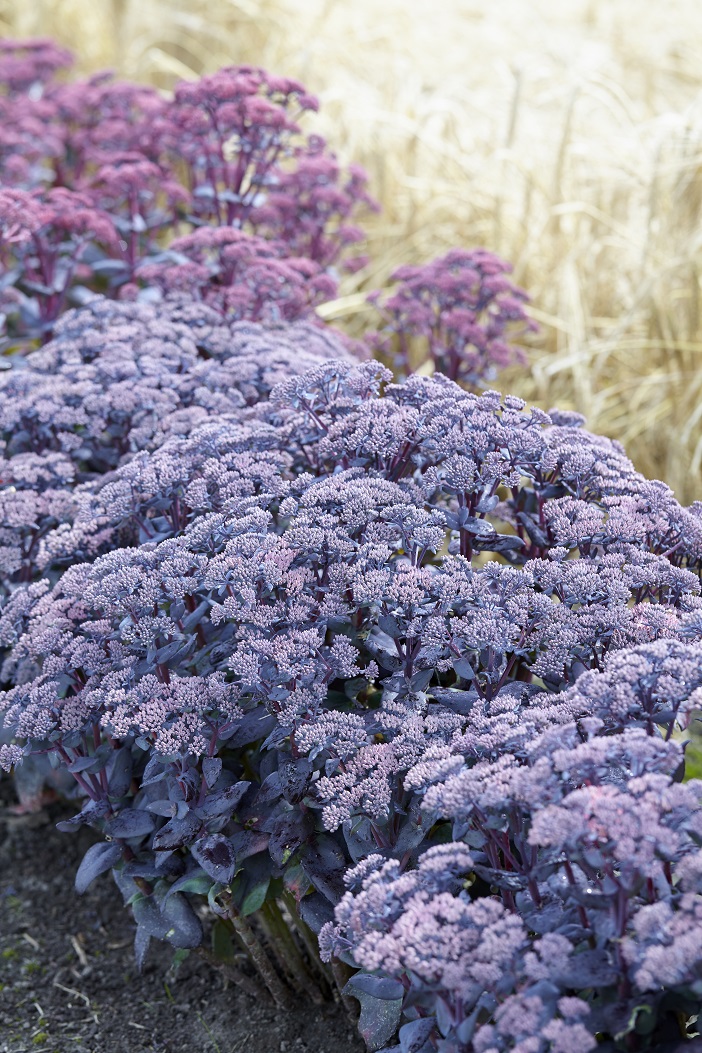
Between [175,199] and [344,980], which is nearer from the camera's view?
[344,980]

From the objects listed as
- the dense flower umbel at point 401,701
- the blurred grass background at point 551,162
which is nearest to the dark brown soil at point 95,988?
the dense flower umbel at point 401,701

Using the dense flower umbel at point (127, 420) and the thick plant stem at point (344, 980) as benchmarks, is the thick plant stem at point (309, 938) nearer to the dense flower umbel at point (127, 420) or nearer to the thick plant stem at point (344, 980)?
the thick plant stem at point (344, 980)

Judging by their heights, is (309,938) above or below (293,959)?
above

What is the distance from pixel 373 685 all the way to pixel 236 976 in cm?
75

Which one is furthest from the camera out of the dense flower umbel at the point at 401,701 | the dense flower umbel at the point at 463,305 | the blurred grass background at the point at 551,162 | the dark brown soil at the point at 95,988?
the blurred grass background at the point at 551,162

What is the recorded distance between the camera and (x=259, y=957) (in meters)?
2.10

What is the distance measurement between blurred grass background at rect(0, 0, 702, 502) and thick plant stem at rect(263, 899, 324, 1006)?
2265mm

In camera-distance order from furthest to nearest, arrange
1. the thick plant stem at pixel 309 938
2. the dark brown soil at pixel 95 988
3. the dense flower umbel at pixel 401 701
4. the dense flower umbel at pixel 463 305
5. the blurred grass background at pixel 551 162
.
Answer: the blurred grass background at pixel 551 162, the dense flower umbel at pixel 463 305, the dark brown soil at pixel 95 988, the thick plant stem at pixel 309 938, the dense flower umbel at pixel 401 701

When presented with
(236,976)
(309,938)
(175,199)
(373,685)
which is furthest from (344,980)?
(175,199)

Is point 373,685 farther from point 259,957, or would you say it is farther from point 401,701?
point 259,957

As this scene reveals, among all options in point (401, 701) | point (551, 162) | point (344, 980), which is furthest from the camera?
point (551, 162)

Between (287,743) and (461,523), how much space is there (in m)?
0.55

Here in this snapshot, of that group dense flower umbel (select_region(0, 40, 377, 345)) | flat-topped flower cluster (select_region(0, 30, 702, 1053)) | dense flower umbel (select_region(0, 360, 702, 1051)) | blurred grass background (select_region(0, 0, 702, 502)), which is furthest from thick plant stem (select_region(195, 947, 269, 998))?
blurred grass background (select_region(0, 0, 702, 502))

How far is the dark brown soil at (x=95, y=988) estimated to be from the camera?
222cm
